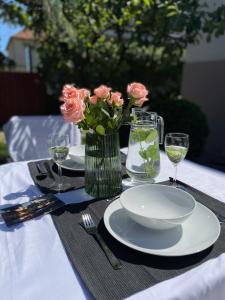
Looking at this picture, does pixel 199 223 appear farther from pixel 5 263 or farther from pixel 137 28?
pixel 137 28

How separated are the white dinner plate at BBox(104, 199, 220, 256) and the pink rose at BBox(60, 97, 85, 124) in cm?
34

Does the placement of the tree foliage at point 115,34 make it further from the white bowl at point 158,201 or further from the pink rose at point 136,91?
the white bowl at point 158,201

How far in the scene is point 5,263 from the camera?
0.70 metres

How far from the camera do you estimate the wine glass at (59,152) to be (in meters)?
1.15

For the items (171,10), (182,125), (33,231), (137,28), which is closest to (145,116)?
(33,231)

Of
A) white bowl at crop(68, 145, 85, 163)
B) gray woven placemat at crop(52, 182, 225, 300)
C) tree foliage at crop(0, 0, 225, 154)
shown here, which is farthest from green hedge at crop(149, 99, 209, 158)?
gray woven placemat at crop(52, 182, 225, 300)

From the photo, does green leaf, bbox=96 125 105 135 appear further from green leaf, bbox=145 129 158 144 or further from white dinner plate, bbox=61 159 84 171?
white dinner plate, bbox=61 159 84 171

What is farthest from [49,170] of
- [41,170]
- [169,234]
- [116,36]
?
[116,36]

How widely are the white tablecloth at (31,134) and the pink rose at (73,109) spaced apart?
1362 mm

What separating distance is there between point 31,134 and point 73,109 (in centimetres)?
150

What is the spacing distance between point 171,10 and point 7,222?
11.1ft

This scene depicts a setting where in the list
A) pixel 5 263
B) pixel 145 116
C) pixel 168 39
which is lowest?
pixel 5 263

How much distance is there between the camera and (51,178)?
4.12 ft

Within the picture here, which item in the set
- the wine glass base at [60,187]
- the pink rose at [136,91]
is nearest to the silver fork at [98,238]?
the wine glass base at [60,187]
